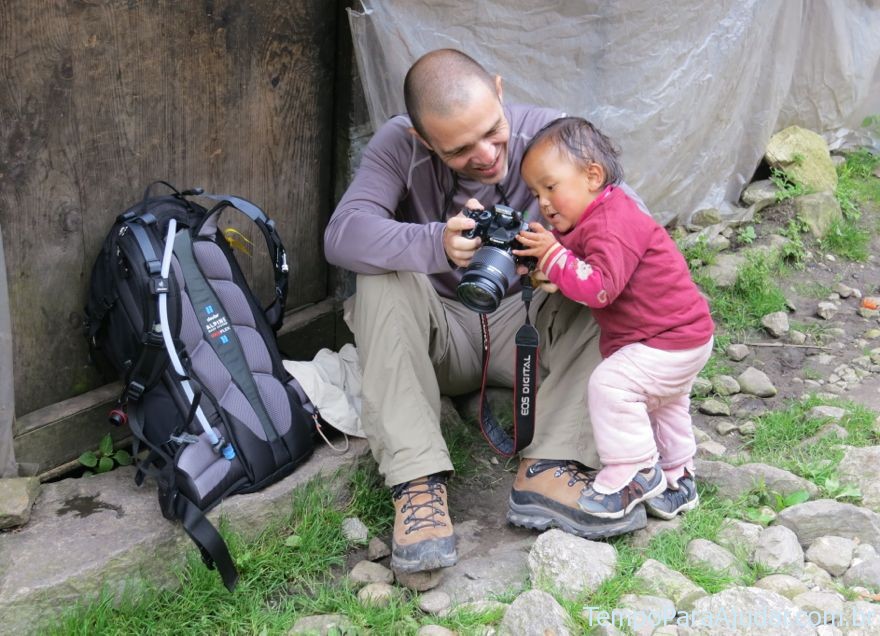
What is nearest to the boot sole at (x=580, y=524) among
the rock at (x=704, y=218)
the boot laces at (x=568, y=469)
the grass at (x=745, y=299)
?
the boot laces at (x=568, y=469)

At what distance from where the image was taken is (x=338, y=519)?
10.3 ft

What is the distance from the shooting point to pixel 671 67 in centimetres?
454

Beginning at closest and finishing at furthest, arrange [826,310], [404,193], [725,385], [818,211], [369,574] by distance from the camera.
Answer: [369,574], [404,193], [725,385], [826,310], [818,211]

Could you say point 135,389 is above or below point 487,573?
above

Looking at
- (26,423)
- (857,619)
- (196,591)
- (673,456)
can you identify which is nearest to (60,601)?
(196,591)

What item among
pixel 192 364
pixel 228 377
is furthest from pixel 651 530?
pixel 192 364

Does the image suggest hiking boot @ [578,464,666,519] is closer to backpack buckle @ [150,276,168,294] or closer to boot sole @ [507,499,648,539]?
boot sole @ [507,499,648,539]

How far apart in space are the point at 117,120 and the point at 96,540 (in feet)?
4.17

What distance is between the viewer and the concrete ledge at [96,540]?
2.66 meters

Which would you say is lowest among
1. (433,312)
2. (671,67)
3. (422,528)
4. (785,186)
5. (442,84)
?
(422,528)

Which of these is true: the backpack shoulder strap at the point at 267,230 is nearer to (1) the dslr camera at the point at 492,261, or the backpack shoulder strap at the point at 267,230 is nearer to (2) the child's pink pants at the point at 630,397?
(1) the dslr camera at the point at 492,261

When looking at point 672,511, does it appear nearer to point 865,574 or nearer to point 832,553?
point 832,553

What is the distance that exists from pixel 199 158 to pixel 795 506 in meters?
2.20

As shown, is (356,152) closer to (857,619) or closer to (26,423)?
(26,423)
